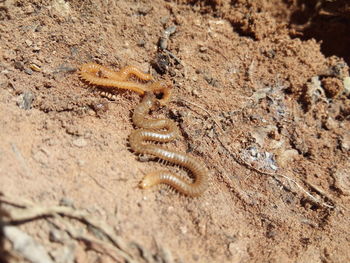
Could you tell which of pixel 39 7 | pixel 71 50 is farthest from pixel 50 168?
pixel 39 7

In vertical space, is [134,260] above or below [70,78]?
below

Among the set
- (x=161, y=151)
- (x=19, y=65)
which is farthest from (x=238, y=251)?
(x=19, y=65)

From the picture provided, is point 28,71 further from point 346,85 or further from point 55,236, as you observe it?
point 346,85

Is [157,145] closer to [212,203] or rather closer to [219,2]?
[212,203]

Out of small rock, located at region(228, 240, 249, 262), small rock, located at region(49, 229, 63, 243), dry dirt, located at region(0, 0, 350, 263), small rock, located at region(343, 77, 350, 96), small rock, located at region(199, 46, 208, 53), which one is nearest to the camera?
small rock, located at region(49, 229, 63, 243)

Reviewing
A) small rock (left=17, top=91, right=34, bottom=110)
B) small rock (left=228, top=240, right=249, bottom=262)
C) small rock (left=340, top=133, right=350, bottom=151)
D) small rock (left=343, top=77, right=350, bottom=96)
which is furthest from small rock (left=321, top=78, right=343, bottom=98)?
small rock (left=17, top=91, right=34, bottom=110)

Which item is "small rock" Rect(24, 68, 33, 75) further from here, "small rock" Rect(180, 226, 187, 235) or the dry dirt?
"small rock" Rect(180, 226, 187, 235)

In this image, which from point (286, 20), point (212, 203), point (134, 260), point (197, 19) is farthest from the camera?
point (286, 20)
